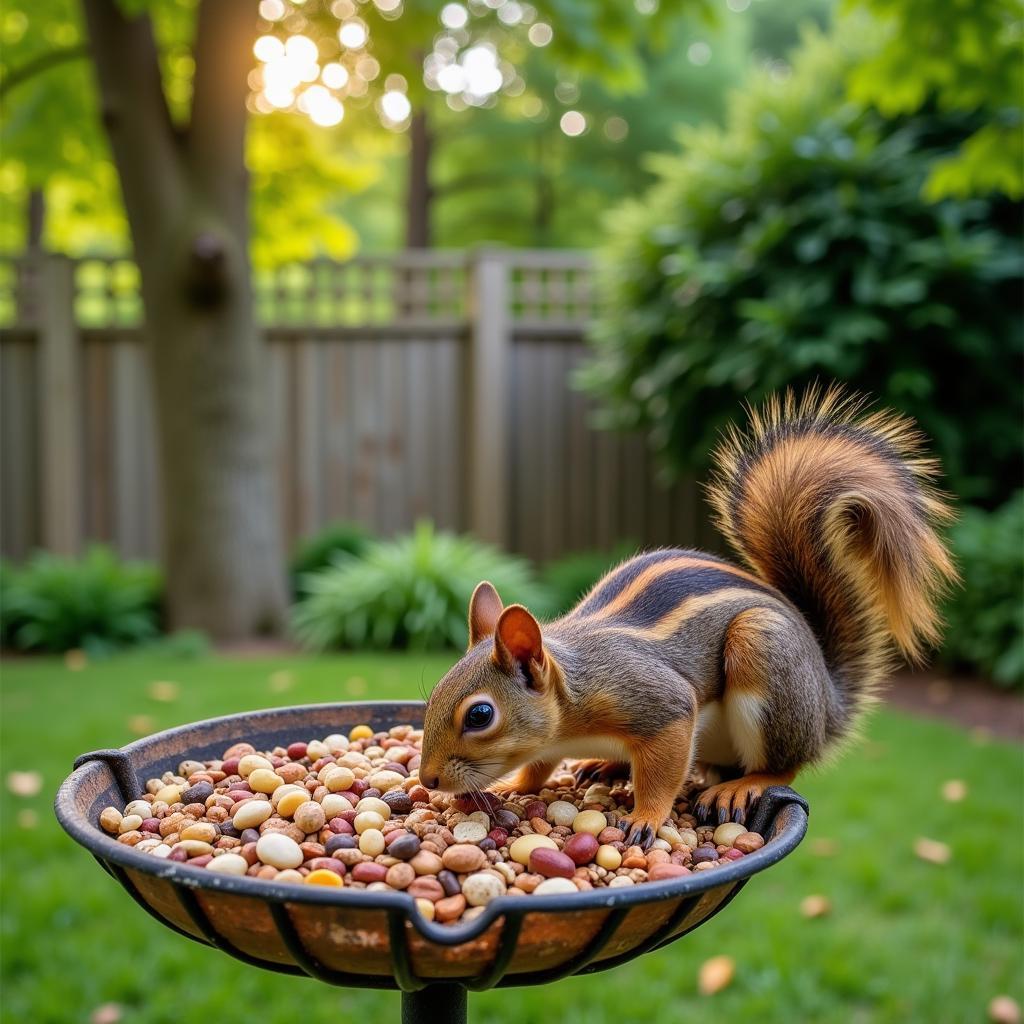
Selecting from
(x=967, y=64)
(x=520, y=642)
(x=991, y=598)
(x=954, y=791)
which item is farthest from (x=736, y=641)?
(x=991, y=598)

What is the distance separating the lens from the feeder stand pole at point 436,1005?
1200 millimetres

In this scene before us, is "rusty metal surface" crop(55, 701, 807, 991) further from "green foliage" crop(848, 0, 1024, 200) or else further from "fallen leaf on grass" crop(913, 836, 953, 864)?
"green foliage" crop(848, 0, 1024, 200)

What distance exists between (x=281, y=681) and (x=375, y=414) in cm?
323

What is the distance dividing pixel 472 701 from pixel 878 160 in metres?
4.80

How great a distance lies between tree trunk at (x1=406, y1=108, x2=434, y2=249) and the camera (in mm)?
12297

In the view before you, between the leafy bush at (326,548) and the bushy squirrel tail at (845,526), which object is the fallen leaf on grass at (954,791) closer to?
the bushy squirrel tail at (845,526)

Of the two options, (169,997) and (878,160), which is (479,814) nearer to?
(169,997)

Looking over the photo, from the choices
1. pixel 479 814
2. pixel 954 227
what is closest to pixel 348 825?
pixel 479 814

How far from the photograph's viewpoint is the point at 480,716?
1.17 m

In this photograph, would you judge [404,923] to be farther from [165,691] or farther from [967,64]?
[165,691]

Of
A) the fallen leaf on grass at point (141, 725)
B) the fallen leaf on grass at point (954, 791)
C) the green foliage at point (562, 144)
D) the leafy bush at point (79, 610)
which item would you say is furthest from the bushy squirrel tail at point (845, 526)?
the green foliage at point (562, 144)

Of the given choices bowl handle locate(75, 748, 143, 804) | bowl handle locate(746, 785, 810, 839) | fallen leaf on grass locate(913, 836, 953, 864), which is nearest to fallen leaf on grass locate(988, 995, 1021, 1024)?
fallen leaf on grass locate(913, 836, 953, 864)

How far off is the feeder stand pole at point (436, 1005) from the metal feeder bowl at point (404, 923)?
0.47ft

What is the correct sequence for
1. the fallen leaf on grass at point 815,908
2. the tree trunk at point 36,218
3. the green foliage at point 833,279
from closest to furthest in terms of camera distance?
the fallen leaf on grass at point 815,908 < the green foliage at point 833,279 < the tree trunk at point 36,218
